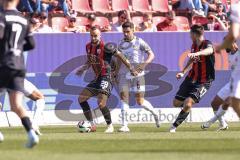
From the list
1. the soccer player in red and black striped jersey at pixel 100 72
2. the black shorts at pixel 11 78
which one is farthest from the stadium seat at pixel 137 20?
the black shorts at pixel 11 78

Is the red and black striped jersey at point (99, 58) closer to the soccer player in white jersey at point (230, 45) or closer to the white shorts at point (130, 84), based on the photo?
the white shorts at point (130, 84)

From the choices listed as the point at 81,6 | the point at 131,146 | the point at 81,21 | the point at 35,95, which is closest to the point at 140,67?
the point at 35,95

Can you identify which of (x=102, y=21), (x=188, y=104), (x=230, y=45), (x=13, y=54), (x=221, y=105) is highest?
(x=230, y=45)

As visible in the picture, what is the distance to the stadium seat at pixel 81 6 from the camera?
26.0 meters

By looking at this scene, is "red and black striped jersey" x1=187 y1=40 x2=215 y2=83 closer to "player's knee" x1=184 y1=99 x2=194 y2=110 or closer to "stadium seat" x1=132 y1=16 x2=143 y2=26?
"player's knee" x1=184 y1=99 x2=194 y2=110

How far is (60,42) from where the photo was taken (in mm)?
21859

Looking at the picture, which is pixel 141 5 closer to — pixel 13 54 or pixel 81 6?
pixel 81 6

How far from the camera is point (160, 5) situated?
89.9 ft

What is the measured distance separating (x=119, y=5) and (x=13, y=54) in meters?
14.4

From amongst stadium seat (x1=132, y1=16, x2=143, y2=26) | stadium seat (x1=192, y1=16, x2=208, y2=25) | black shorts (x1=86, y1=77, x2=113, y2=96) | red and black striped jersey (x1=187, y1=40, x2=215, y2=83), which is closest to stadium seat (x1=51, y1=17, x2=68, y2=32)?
stadium seat (x1=132, y1=16, x2=143, y2=26)

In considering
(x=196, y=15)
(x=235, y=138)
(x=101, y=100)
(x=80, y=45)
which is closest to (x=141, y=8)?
(x=196, y=15)

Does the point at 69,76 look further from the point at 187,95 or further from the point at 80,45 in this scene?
the point at 187,95

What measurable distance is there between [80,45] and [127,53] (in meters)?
3.68

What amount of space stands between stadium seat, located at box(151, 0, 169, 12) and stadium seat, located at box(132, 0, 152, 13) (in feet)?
0.82
